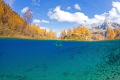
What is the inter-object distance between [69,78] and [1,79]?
10504mm

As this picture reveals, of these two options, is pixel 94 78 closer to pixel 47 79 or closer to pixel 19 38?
pixel 47 79

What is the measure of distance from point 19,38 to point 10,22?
21.5 m

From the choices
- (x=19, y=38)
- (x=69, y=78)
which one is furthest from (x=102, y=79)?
(x=19, y=38)

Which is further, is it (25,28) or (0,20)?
(25,28)

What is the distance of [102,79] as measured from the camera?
1338 centimetres

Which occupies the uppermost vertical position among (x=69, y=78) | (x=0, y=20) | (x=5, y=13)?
(x=5, y=13)

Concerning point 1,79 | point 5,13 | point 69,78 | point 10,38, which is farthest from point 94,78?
point 5,13

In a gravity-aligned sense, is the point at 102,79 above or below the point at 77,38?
below

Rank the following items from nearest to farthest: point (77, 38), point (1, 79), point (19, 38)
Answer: point (1, 79) → point (19, 38) → point (77, 38)

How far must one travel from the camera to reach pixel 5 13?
86.2 metres

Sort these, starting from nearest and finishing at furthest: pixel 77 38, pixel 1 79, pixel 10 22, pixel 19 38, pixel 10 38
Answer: pixel 1 79
pixel 10 38
pixel 19 38
pixel 10 22
pixel 77 38

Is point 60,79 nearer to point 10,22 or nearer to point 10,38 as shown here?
point 10,38

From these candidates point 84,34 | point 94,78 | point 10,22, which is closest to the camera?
point 94,78

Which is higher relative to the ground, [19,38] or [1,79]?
[19,38]
